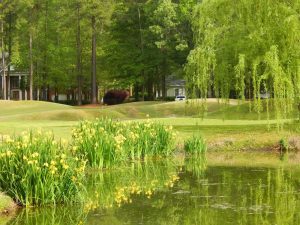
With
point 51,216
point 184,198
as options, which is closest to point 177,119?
point 184,198

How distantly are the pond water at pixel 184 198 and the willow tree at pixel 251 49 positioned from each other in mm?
5434

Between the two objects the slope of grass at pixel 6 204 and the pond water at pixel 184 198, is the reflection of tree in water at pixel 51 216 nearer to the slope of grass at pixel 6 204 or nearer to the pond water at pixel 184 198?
the pond water at pixel 184 198

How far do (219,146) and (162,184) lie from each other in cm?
1108

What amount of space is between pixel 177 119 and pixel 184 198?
24.8m

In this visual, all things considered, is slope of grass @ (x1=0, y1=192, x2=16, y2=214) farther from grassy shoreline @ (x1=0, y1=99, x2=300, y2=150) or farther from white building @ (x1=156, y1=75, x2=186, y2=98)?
white building @ (x1=156, y1=75, x2=186, y2=98)

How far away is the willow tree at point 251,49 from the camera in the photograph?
84.7 ft

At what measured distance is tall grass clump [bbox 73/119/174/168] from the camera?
811 inches

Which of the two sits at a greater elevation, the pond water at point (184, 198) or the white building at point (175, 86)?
the white building at point (175, 86)

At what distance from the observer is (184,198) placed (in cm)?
1578

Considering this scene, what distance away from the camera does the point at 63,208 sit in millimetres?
14602

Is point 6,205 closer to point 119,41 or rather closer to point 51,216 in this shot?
point 51,216

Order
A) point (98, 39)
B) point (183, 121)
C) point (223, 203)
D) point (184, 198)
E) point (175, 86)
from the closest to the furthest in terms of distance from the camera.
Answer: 1. point (223, 203)
2. point (184, 198)
3. point (183, 121)
4. point (98, 39)
5. point (175, 86)

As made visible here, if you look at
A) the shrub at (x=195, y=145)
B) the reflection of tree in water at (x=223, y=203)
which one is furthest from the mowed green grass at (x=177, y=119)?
the reflection of tree in water at (x=223, y=203)

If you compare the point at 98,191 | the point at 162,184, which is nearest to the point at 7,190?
the point at 98,191
